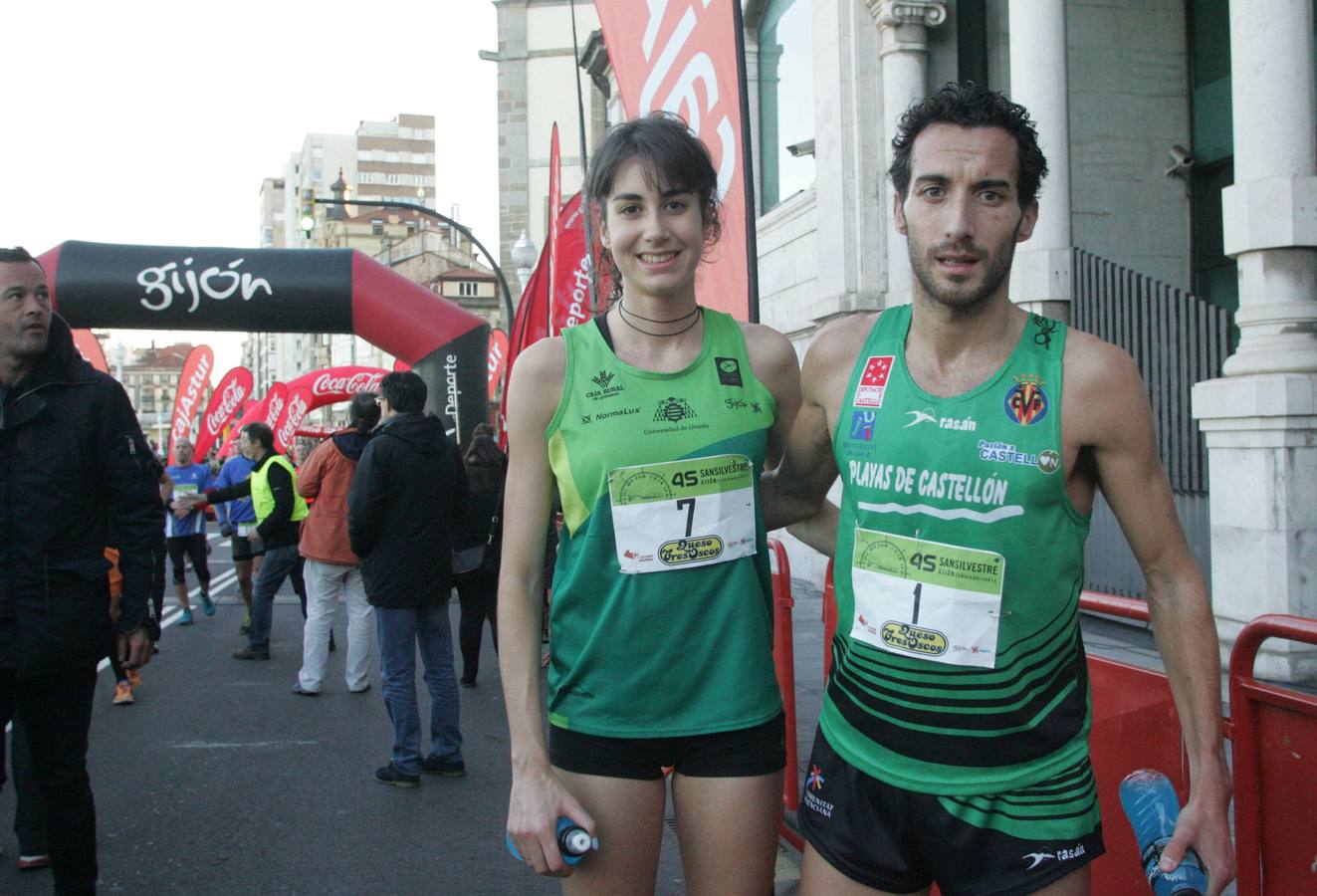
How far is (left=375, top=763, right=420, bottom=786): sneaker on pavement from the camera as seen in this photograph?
5.92 meters

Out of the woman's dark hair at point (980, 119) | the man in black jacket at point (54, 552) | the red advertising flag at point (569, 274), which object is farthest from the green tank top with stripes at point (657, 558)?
the red advertising flag at point (569, 274)

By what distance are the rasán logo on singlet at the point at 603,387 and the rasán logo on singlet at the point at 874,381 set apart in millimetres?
459

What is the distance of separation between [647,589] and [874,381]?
1.89 ft

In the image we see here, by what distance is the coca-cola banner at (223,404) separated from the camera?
20.1 metres

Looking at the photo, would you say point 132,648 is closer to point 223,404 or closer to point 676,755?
point 676,755

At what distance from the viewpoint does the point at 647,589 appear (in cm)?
221

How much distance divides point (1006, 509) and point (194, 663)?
358 inches

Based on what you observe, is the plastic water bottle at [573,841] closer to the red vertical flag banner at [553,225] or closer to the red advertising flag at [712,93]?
the red advertising flag at [712,93]

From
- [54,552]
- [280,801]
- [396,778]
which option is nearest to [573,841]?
[54,552]

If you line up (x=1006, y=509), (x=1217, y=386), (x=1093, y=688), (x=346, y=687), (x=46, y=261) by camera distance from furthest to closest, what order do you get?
(x=46, y=261) → (x=346, y=687) → (x=1217, y=386) → (x=1093, y=688) → (x=1006, y=509)

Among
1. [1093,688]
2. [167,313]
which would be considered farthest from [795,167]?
[1093,688]

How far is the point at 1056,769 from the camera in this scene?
1949 millimetres

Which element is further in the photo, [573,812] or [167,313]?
[167,313]

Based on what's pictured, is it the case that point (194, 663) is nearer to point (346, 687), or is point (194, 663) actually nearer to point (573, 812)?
point (346, 687)
